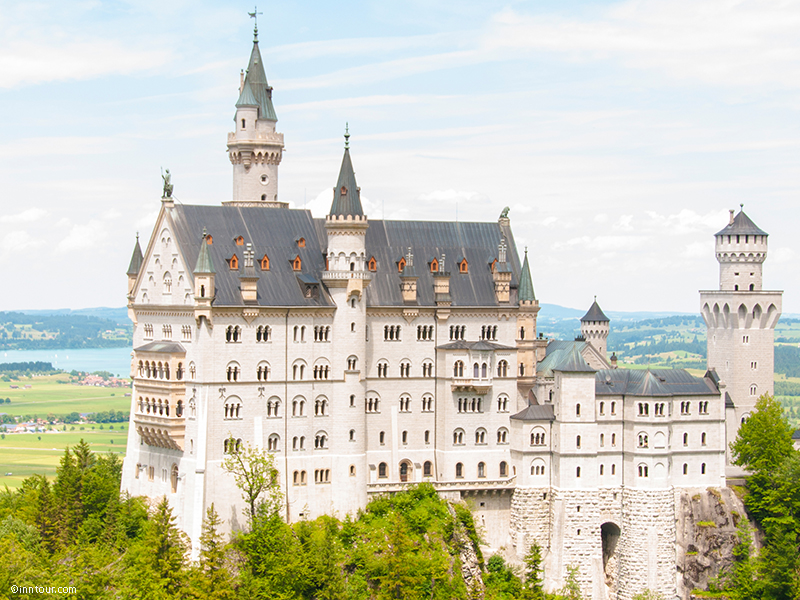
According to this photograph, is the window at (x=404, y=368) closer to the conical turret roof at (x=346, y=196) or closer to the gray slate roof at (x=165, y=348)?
the conical turret roof at (x=346, y=196)

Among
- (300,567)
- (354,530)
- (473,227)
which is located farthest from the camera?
(473,227)

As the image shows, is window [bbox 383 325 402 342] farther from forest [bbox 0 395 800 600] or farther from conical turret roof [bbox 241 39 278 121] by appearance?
conical turret roof [bbox 241 39 278 121]

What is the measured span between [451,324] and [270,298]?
62.2 ft

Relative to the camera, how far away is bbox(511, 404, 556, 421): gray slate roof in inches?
4441

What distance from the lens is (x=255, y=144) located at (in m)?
118

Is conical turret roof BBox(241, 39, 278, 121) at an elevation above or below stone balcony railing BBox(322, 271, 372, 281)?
above

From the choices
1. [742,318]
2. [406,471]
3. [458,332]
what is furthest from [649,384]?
[406,471]

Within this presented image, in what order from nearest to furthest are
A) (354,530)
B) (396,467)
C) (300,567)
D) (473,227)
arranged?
1. (300,567)
2. (354,530)
3. (396,467)
4. (473,227)

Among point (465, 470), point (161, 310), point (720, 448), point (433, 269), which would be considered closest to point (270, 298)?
point (161, 310)

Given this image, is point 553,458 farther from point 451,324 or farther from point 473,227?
point 473,227

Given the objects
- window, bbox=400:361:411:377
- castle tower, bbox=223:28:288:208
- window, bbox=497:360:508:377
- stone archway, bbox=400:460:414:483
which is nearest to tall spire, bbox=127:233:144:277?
castle tower, bbox=223:28:288:208

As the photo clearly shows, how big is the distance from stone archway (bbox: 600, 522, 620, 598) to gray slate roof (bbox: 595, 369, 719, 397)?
1283 cm

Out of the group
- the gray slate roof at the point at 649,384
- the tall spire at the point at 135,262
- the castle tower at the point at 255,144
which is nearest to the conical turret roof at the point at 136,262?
the tall spire at the point at 135,262

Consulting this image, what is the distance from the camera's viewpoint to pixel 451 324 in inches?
4473
